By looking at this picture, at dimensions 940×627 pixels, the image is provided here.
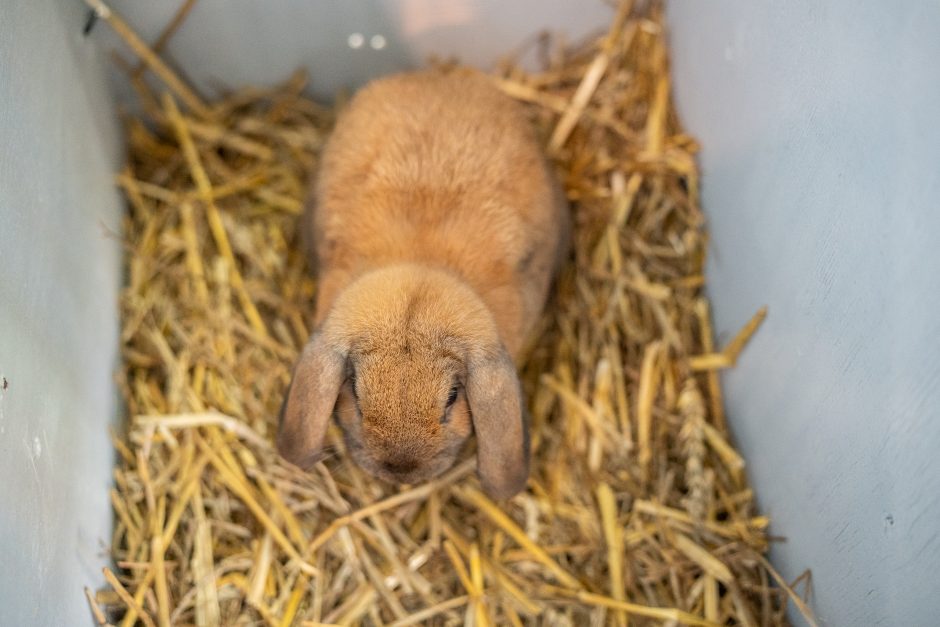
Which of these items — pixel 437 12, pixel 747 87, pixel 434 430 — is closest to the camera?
pixel 434 430

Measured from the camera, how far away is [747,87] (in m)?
2.83

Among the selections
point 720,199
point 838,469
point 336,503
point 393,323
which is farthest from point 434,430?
point 720,199

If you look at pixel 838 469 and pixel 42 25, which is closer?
pixel 838 469

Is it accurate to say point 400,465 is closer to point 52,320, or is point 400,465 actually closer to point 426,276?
point 426,276

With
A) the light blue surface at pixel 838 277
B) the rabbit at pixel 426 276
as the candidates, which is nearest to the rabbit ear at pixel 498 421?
the rabbit at pixel 426 276

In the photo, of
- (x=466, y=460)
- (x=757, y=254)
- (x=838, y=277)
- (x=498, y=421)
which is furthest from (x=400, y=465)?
(x=757, y=254)

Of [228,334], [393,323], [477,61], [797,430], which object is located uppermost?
[477,61]

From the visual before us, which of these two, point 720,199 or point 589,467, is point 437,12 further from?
point 589,467

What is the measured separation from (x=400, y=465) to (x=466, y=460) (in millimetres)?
704

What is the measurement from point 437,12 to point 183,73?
3.71ft

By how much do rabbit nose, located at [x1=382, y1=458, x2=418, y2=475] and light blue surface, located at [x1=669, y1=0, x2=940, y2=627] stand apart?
120cm

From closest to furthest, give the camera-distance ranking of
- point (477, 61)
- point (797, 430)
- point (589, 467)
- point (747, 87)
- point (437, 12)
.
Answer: point (797, 430)
point (747, 87)
point (589, 467)
point (437, 12)
point (477, 61)

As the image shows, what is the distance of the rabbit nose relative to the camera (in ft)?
7.58

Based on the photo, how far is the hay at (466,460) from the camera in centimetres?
284
